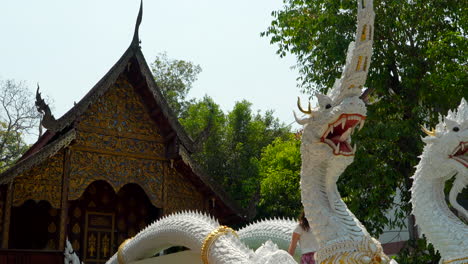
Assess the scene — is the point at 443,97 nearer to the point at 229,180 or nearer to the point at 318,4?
the point at 318,4

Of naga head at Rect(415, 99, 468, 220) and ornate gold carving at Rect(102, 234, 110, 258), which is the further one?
ornate gold carving at Rect(102, 234, 110, 258)

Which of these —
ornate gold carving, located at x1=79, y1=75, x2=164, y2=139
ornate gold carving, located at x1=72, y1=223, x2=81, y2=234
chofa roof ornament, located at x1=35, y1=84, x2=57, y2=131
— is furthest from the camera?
ornate gold carving, located at x1=72, y1=223, x2=81, y2=234

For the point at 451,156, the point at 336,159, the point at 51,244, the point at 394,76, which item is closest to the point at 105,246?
the point at 51,244

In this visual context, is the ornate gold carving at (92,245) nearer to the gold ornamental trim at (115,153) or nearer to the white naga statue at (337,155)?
the gold ornamental trim at (115,153)

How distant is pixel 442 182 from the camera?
5211mm

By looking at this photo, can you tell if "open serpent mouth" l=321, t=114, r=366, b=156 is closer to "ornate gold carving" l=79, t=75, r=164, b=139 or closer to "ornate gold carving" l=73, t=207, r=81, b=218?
"ornate gold carving" l=79, t=75, r=164, b=139

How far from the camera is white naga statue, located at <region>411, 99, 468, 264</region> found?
4902mm

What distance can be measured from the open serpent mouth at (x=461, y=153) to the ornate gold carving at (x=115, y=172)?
5381 millimetres

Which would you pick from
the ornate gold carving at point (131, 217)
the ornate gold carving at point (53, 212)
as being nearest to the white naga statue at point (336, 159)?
the ornate gold carving at point (53, 212)

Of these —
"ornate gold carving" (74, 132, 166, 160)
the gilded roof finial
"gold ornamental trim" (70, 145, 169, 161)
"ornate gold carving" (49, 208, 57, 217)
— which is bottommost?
"ornate gold carving" (49, 208, 57, 217)

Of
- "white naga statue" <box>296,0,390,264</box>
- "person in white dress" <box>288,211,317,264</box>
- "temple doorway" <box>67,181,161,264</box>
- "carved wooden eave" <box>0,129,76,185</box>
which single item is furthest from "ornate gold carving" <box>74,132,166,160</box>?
"white naga statue" <box>296,0,390,264</box>

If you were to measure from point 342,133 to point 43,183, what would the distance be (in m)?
6.31

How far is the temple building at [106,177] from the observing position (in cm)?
870

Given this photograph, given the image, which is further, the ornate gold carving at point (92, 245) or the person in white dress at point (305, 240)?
the ornate gold carving at point (92, 245)
